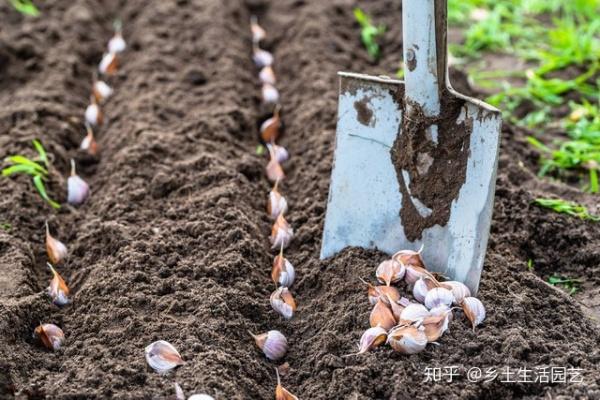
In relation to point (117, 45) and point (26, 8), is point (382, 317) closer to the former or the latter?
point (117, 45)

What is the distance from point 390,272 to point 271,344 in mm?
448

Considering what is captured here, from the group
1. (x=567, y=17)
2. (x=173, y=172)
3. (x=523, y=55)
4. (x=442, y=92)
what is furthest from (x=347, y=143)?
(x=567, y=17)

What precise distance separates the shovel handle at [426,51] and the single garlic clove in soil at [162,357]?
3.59ft

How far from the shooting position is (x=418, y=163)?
277 cm

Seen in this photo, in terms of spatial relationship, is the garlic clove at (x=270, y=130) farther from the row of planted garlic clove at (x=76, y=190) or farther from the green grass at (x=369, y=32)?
the green grass at (x=369, y=32)

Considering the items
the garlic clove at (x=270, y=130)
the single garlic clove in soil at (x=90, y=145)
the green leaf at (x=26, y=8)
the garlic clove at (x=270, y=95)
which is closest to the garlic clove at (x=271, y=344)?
the garlic clove at (x=270, y=130)

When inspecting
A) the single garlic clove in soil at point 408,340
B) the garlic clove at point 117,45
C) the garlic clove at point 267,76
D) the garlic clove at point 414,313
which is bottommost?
the single garlic clove in soil at point 408,340

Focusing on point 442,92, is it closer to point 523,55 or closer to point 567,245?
point 567,245

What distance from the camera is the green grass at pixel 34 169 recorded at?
11.1ft

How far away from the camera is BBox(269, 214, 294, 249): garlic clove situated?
122 inches

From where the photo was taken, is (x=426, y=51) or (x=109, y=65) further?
(x=109, y=65)

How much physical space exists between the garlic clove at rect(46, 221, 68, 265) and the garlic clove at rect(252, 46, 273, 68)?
5.72 ft

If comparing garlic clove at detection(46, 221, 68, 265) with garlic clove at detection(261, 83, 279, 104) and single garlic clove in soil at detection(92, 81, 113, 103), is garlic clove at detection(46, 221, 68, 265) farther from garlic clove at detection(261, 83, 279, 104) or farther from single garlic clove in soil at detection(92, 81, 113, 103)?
garlic clove at detection(261, 83, 279, 104)

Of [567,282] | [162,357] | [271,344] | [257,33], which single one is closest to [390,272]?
[271,344]
